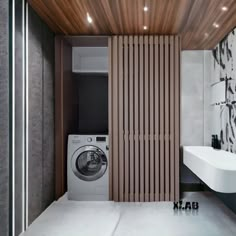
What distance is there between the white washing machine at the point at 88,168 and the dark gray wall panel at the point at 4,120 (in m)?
1.77

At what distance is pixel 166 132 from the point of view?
412 cm

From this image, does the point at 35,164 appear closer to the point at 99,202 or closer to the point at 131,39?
the point at 99,202

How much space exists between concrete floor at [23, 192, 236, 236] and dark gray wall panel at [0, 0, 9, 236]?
59cm

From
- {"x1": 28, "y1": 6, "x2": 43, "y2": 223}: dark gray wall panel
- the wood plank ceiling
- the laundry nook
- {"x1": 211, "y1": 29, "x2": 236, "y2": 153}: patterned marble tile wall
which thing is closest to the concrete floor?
the laundry nook

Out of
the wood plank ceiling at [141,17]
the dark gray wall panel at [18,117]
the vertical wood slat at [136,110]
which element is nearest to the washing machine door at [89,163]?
the vertical wood slat at [136,110]

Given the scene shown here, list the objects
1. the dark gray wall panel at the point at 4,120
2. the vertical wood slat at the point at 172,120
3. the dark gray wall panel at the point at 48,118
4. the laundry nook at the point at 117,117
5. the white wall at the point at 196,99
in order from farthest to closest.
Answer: the white wall at the point at 196,99
the vertical wood slat at the point at 172,120
the dark gray wall panel at the point at 48,118
the laundry nook at the point at 117,117
the dark gray wall panel at the point at 4,120

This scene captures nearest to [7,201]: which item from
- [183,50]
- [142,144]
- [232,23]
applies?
[142,144]

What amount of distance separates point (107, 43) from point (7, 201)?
9.32ft

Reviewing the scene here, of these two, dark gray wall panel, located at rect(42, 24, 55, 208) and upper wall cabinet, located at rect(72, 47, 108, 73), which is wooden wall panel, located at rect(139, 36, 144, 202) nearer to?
upper wall cabinet, located at rect(72, 47, 108, 73)

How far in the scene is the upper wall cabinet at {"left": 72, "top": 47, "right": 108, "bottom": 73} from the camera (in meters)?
4.85

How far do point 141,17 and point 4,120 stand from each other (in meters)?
2.02

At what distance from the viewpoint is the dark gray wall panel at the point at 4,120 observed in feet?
7.95

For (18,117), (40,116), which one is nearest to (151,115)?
(40,116)

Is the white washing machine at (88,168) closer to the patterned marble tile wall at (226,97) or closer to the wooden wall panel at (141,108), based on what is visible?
the wooden wall panel at (141,108)
